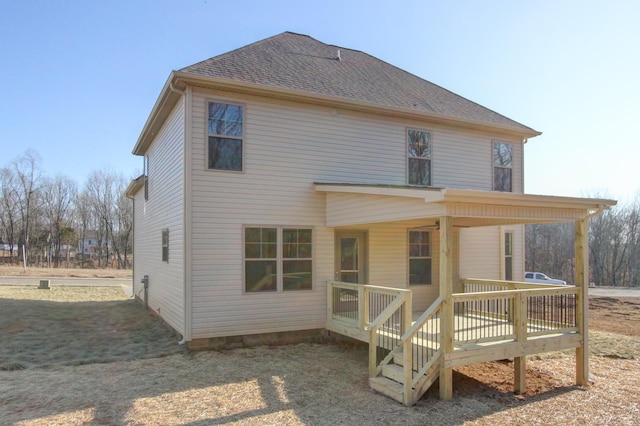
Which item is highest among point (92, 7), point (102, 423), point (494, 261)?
point (92, 7)

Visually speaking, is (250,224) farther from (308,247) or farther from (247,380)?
(247,380)

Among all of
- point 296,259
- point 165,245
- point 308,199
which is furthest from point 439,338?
point 165,245

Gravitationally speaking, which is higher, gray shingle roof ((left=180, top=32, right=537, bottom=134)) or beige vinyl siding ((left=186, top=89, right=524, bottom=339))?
gray shingle roof ((left=180, top=32, right=537, bottom=134))

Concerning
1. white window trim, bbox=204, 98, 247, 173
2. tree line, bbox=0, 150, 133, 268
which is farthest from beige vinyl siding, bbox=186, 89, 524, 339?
tree line, bbox=0, 150, 133, 268

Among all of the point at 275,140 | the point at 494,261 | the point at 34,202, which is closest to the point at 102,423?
the point at 275,140

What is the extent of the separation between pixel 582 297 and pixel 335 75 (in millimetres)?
7351

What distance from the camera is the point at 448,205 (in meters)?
5.78

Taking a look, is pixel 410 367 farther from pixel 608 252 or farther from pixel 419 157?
pixel 608 252

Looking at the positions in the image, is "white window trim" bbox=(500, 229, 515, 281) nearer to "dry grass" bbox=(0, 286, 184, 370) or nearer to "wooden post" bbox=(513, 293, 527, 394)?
"wooden post" bbox=(513, 293, 527, 394)

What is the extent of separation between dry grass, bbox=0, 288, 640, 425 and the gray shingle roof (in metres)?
5.45

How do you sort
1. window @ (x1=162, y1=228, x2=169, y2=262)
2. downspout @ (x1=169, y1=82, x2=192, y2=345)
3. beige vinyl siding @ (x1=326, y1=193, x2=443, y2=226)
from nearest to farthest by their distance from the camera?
beige vinyl siding @ (x1=326, y1=193, x2=443, y2=226) → downspout @ (x1=169, y1=82, x2=192, y2=345) → window @ (x1=162, y1=228, x2=169, y2=262)

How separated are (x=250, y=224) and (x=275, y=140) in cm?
188

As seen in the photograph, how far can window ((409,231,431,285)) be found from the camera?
34.0 feet

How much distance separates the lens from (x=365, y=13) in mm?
10539
